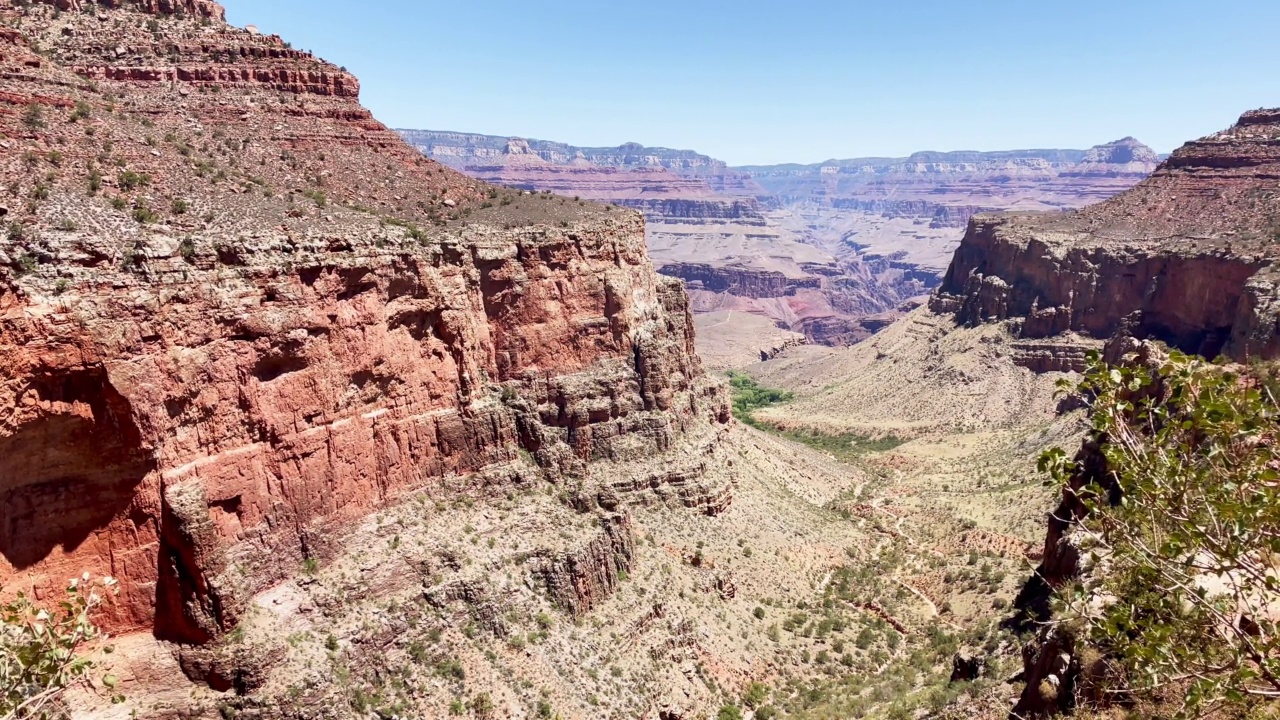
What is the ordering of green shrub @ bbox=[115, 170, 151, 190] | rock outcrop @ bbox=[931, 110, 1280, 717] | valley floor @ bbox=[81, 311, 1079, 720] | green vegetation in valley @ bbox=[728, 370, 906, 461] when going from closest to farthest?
valley floor @ bbox=[81, 311, 1079, 720] < green shrub @ bbox=[115, 170, 151, 190] < rock outcrop @ bbox=[931, 110, 1280, 717] < green vegetation in valley @ bbox=[728, 370, 906, 461]

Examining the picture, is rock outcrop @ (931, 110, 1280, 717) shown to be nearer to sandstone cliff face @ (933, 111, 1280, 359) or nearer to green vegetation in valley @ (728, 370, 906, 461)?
sandstone cliff face @ (933, 111, 1280, 359)

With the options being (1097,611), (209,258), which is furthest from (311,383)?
(1097,611)

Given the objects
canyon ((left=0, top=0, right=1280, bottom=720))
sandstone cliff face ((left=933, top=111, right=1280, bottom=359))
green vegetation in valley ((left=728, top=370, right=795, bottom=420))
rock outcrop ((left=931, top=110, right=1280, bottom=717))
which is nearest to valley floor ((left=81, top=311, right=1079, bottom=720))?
canyon ((left=0, top=0, right=1280, bottom=720))

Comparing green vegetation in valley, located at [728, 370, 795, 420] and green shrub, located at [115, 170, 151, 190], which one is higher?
green shrub, located at [115, 170, 151, 190]

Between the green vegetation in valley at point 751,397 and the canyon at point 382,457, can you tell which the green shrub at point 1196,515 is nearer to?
the canyon at point 382,457

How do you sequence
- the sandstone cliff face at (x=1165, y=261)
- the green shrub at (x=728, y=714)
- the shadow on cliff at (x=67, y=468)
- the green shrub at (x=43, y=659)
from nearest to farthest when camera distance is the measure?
1. the green shrub at (x=43, y=659)
2. the shadow on cliff at (x=67, y=468)
3. the green shrub at (x=728, y=714)
4. the sandstone cliff face at (x=1165, y=261)

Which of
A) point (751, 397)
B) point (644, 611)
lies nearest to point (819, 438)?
point (751, 397)

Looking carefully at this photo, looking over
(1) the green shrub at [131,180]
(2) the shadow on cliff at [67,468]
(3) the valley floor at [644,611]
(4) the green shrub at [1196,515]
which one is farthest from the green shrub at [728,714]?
(1) the green shrub at [131,180]
